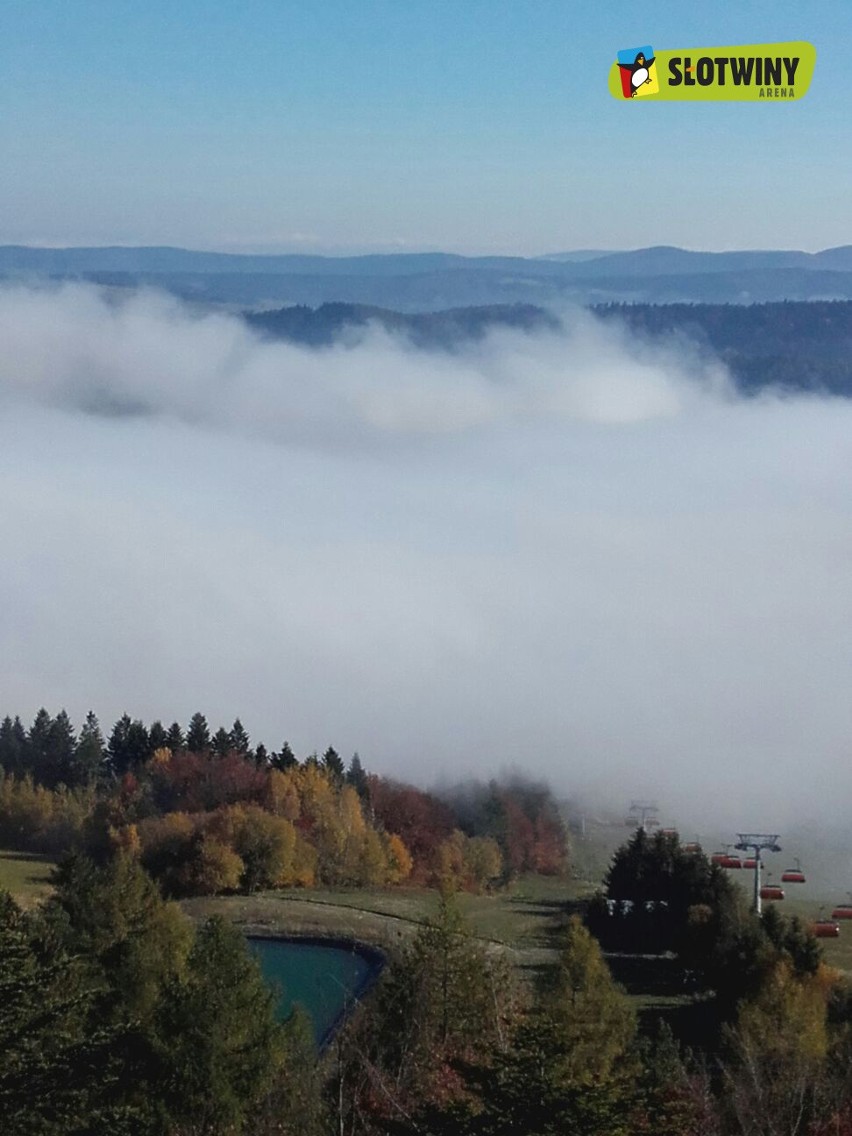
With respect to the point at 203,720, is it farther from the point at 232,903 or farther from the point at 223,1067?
the point at 223,1067

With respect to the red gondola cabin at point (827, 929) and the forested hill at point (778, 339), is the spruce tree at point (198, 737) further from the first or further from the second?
the forested hill at point (778, 339)

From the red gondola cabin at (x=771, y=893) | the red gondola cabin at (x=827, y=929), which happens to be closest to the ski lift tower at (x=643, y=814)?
the red gondola cabin at (x=771, y=893)

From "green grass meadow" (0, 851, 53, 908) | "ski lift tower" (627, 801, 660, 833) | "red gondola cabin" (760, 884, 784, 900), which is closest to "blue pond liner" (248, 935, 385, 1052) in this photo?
"green grass meadow" (0, 851, 53, 908)

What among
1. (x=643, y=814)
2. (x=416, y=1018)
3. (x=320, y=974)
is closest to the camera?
(x=416, y=1018)

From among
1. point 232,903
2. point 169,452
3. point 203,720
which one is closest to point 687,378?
point 169,452

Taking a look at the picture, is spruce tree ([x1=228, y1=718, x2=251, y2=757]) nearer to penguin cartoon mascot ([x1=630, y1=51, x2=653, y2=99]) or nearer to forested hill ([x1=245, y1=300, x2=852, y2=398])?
penguin cartoon mascot ([x1=630, y1=51, x2=653, y2=99])

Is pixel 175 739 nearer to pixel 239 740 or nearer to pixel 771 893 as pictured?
pixel 239 740

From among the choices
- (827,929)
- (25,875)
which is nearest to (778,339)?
(25,875)
